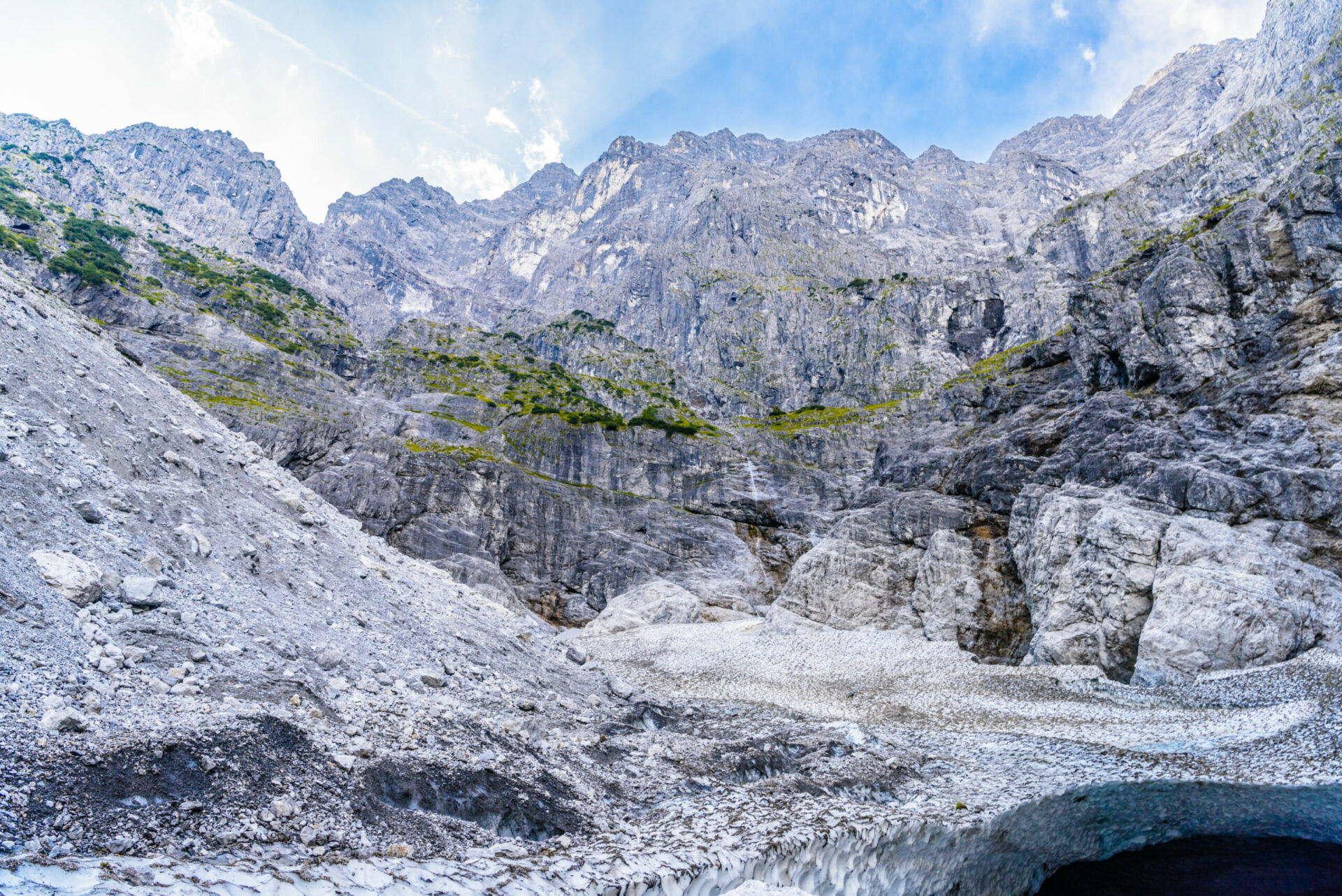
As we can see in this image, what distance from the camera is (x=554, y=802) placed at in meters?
14.0

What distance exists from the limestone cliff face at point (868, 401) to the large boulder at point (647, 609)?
16.7ft

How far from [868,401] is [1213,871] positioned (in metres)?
104

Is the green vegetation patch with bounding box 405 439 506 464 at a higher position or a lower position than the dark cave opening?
higher

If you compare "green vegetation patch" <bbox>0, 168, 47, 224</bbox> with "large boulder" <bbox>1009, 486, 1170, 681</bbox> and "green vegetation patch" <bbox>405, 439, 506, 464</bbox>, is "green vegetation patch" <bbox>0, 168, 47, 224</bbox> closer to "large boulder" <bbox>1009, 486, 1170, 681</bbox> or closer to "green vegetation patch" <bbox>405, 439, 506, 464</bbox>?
"green vegetation patch" <bbox>405, 439, 506, 464</bbox>

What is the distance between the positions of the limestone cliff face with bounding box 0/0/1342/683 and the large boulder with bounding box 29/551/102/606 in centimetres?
3708

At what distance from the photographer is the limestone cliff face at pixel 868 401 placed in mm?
35656

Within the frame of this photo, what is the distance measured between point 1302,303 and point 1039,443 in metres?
17.5

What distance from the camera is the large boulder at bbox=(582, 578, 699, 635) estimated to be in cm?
5572

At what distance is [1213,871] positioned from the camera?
19750mm

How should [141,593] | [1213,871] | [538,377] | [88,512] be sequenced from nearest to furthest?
[141,593] < [88,512] < [1213,871] < [538,377]

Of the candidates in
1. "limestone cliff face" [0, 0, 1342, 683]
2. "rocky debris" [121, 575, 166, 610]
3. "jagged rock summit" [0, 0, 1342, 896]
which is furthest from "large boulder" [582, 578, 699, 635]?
"rocky debris" [121, 575, 166, 610]

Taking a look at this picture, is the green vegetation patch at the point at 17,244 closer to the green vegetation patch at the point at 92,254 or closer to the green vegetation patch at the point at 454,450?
the green vegetation patch at the point at 92,254

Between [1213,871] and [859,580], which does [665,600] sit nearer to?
[859,580]

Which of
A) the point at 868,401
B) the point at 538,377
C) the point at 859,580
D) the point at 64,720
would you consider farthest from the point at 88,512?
the point at 868,401
